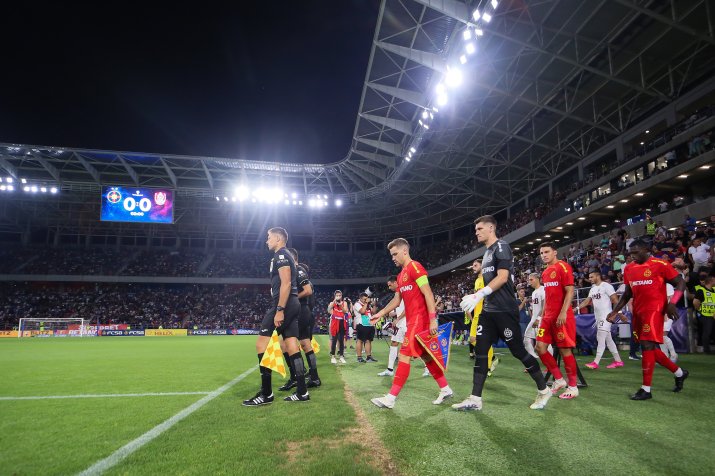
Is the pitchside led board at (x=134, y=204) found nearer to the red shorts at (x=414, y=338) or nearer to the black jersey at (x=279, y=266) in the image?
the black jersey at (x=279, y=266)

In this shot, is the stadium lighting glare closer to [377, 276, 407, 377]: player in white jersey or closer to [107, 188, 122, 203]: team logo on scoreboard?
[377, 276, 407, 377]: player in white jersey

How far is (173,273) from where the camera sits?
47188mm

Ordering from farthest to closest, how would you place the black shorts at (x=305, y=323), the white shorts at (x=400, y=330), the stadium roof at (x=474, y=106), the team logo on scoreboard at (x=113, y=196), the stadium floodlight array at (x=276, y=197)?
the stadium floodlight array at (x=276, y=197), the team logo on scoreboard at (x=113, y=196), the stadium roof at (x=474, y=106), the white shorts at (x=400, y=330), the black shorts at (x=305, y=323)

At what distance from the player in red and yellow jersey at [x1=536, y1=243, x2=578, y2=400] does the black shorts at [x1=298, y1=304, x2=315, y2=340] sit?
3820 millimetres

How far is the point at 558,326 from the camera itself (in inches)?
226

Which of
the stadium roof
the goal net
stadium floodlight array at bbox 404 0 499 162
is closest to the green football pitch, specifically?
stadium floodlight array at bbox 404 0 499 162

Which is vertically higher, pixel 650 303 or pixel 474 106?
pixel 474 106

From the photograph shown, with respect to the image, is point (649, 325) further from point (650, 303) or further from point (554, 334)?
point (554, 334)

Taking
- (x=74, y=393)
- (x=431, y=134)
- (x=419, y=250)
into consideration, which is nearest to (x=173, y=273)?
(x=419, y=250)

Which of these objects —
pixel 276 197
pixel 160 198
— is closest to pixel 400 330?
pixel 160 198

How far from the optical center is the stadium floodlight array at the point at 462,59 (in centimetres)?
1623

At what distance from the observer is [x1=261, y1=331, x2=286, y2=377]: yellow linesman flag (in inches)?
208

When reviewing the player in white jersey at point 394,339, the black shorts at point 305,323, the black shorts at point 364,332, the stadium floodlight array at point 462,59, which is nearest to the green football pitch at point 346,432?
the black shorts at point 305,323

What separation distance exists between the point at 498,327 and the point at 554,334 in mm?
1506
